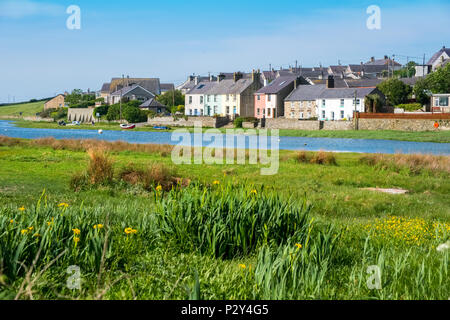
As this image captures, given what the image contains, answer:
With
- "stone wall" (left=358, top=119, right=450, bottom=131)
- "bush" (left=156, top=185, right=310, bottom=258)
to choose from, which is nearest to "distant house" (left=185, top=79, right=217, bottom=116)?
"stone wall" (left=358, top=119, right=450, bottom=131)

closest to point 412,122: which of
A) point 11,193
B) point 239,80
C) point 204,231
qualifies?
point 239,80

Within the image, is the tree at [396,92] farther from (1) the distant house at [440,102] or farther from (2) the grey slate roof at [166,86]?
(2) the grey slate roof at [166,86]

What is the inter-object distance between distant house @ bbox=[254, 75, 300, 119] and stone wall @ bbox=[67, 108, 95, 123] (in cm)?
3337

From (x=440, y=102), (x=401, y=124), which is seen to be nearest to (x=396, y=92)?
(x=440, y=102)

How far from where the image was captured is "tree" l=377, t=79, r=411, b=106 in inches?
3004

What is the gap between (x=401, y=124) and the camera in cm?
6359

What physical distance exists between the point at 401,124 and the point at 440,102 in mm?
14626

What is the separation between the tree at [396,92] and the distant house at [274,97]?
15.4 meters

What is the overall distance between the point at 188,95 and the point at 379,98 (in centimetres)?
3851

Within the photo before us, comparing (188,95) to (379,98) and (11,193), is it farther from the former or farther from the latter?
(11,193)

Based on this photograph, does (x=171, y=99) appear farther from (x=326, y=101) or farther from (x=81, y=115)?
(x=326, y=101)

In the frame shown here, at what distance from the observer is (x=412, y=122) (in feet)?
205

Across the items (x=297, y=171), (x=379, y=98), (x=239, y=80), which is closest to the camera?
(x=297, y=171)
